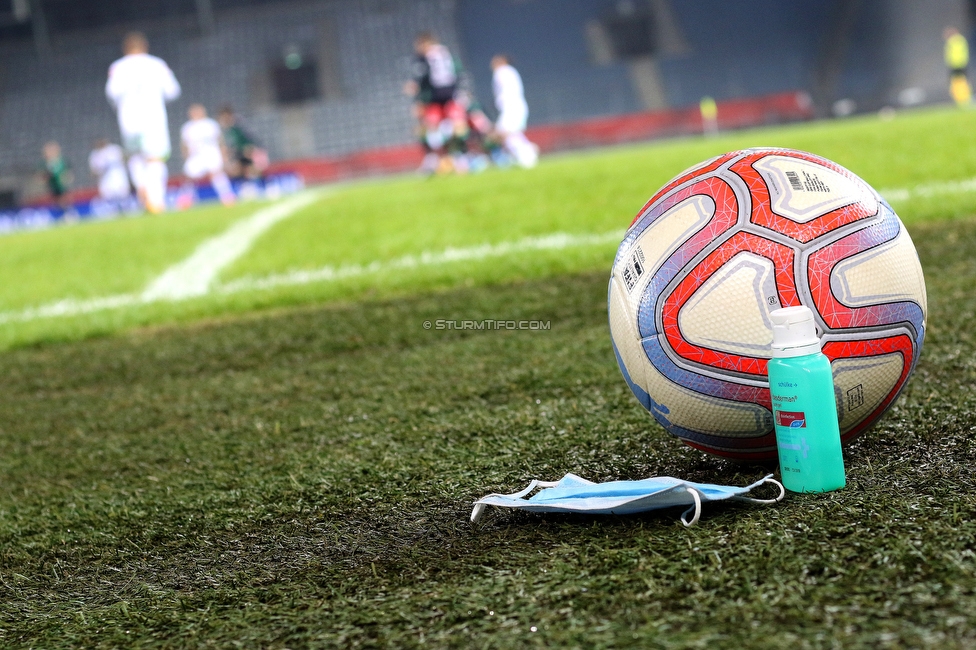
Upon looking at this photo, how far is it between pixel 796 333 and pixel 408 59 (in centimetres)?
2796

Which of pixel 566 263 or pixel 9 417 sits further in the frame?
pixel 566 263

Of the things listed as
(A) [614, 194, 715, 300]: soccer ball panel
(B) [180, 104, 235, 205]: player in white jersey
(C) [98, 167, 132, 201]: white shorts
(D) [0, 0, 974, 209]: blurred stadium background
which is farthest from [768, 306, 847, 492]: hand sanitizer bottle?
(D) [0, 0, 974, 209]: blurred stadium background

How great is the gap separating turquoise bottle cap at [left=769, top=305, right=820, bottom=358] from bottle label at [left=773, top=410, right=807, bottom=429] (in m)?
0.09

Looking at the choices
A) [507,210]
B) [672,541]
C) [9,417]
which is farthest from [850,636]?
[507,210]

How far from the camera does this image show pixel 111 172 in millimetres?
25766

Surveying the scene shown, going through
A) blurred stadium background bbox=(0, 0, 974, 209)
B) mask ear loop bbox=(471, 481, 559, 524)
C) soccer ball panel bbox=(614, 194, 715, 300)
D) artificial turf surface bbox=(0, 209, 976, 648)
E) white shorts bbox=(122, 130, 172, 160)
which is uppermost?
blurred stadium background bbox=(0, 0, 974, 209)

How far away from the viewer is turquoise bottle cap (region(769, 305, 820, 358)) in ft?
4.93

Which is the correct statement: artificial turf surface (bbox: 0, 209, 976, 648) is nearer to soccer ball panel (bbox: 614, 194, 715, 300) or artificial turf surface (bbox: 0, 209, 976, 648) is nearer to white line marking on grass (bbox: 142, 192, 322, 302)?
soccer ball panel (bbox: 614, 194, 715, 300)

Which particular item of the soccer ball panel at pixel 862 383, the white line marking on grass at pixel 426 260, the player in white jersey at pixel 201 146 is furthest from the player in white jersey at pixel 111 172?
the soccer ball panel at pixel 862 383

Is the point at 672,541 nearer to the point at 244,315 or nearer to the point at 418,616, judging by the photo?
the point at 418,616

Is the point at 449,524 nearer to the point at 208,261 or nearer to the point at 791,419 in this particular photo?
the point at 791,419

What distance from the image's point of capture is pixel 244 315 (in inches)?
189

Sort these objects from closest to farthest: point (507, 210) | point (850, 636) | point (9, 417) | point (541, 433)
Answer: point (850, 636), point (541, 433), point (9, 417), point (507, 210)

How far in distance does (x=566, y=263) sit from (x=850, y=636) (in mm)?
3875
